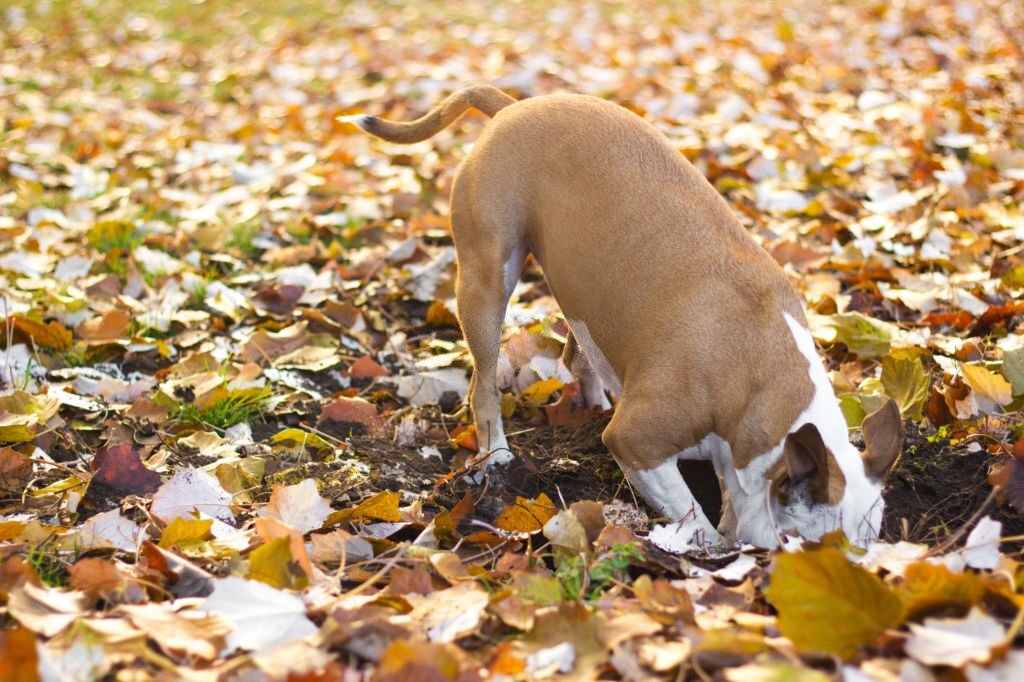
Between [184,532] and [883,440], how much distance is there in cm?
190

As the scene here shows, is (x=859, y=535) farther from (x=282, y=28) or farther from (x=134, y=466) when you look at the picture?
(x=282, y=28)

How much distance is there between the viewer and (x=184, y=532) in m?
2.71

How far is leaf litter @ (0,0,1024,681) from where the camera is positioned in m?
2.13

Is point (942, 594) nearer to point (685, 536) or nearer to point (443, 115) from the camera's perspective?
point (685, 536)

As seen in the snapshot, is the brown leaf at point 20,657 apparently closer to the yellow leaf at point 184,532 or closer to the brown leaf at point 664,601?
the yellow leaf at point 184,532

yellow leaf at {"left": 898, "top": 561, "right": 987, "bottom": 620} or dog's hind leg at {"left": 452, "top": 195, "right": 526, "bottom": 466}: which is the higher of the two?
yellow leaf at {"left": 898, "top": 561, "right": 987, "bottom": 620}

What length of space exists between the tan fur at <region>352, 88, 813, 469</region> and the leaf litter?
0.38 m

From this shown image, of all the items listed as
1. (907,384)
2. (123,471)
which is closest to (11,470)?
(123,471)

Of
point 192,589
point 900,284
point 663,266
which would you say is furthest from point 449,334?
point 192,589

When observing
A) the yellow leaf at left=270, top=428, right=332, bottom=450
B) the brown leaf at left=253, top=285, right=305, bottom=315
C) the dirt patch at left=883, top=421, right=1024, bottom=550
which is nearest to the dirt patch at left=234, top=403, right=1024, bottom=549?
the dirt patch at left=883, top=421, right=1024, bottom=550

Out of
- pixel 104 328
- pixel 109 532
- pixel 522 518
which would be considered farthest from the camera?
pixel 104 328

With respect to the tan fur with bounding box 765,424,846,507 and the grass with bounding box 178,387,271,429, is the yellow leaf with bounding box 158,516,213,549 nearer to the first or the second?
the grass with bounding box 178,387,271,429

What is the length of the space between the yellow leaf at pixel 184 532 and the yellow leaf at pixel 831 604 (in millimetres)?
1524

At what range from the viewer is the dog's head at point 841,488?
103 inches
